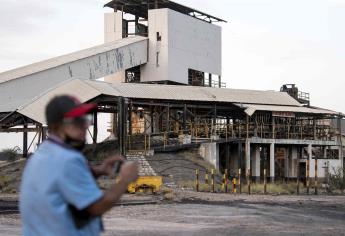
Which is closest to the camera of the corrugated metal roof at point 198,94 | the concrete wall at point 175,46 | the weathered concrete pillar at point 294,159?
the corrugated metal roof at point 198,94

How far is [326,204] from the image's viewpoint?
26844mm

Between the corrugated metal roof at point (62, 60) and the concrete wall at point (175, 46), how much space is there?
1607mm

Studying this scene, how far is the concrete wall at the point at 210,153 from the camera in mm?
40719

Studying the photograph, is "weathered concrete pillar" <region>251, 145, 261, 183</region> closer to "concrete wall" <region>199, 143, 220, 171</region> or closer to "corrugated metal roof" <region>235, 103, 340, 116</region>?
"corrugated metal roof" <region>235, 103, 340, 116</region>

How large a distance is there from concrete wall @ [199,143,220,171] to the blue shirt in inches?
1461

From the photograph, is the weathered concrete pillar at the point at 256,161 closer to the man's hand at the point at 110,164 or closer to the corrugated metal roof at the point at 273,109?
the corrugated metal roof at the point at 273,109

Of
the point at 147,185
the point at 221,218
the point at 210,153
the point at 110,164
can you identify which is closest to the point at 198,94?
the point at 210,153

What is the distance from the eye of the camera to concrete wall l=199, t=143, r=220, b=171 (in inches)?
1603

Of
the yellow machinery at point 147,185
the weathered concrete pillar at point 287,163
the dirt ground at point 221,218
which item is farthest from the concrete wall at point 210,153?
the dirt ground at point 221,218

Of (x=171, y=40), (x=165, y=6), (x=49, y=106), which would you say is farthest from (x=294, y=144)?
(x=49, y=106)

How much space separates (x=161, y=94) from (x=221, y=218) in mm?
24466

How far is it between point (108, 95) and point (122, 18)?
680 inches

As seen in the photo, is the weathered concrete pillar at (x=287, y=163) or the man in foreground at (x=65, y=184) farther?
the weathered concrete pillar at (x=287, y=163)

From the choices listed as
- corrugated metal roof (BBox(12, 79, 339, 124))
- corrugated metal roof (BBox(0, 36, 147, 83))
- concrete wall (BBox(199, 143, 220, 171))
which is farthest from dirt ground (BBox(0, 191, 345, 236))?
corrugated metal roof (BBox(0, 36, 147, 83))
